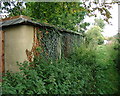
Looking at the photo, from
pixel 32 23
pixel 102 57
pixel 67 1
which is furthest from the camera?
pixel 102 57

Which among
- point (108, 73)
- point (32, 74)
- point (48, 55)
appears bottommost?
point (108, 73)

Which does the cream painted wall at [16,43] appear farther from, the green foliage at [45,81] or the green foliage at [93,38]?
the green foliage at [93,38]

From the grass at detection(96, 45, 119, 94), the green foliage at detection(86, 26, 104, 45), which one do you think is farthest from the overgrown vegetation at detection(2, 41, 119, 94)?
the green foliage at detection(86, 26, 104, 45)

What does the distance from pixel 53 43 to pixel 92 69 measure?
6.28 ft

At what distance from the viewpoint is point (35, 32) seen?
14.1 feet

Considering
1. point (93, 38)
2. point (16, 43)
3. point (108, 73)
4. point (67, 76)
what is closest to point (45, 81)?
point (67, 76)

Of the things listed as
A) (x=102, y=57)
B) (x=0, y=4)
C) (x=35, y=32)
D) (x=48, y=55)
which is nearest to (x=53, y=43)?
(x=48, y=55)

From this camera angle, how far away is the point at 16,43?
13.3ft

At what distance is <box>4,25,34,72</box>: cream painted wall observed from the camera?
398 cm

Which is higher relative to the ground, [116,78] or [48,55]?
[48,55]

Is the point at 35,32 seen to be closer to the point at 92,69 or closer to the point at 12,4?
the point at 12,4

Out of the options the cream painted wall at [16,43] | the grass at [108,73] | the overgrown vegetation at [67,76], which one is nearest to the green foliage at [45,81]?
the overgrown vegetation at [67,76]

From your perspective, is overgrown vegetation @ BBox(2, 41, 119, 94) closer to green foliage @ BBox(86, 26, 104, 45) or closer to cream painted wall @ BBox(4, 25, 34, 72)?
cream painted wall @ BBox(4, 25, 34, 72)

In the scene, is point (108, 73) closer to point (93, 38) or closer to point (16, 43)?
point (16, 43)
